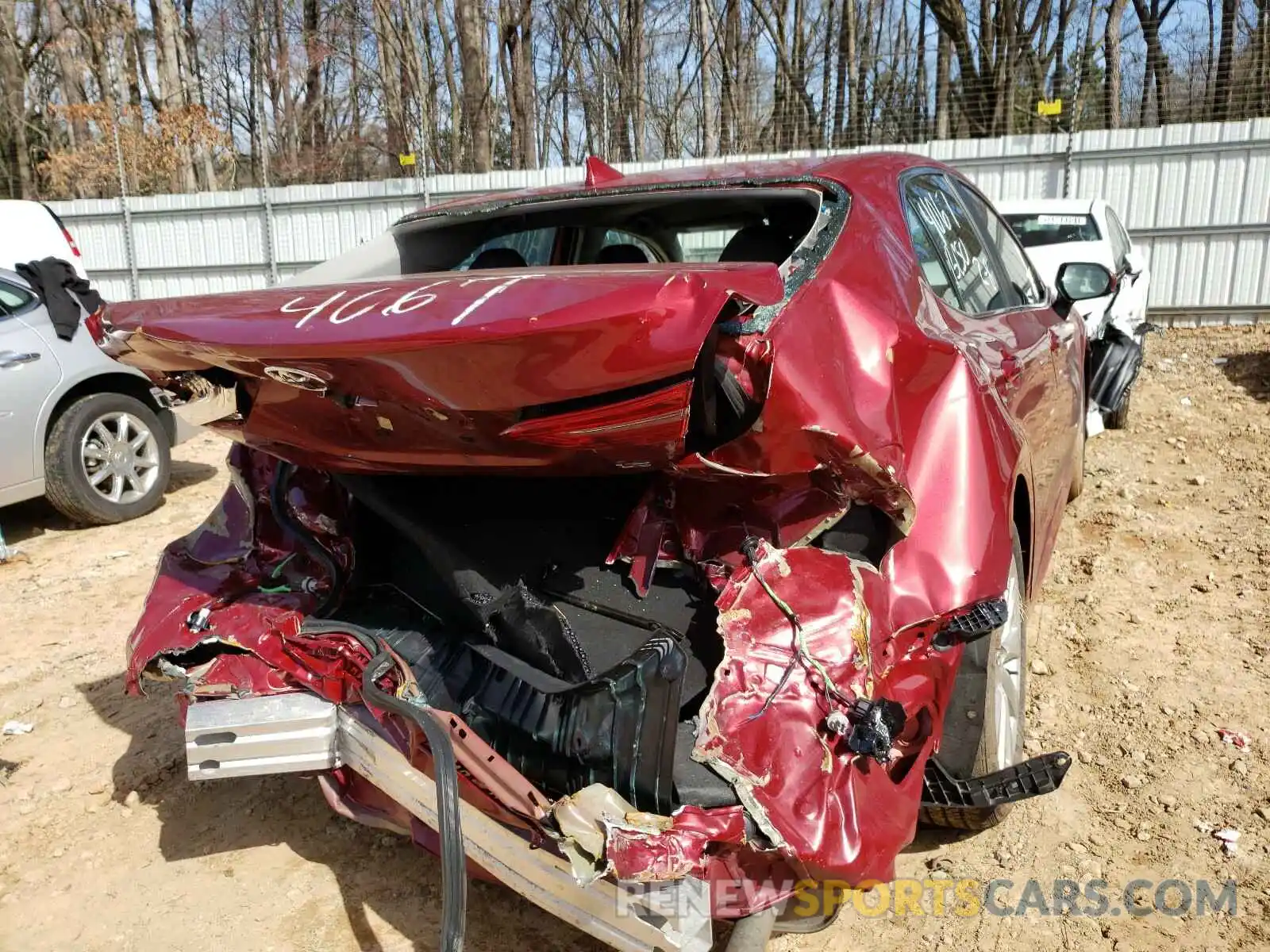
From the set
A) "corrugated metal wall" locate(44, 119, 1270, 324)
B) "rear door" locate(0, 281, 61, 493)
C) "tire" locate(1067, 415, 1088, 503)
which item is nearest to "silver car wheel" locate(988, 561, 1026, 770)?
Result: "tire" locate(1067, 415, 1088, 503)

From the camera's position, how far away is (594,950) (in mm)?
2158

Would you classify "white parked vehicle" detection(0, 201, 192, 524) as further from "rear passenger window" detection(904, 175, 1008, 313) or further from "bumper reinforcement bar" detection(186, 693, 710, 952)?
"rear passenger window" detection(904, 175, 1008, 313)

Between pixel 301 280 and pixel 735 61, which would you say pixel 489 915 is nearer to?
pixel 301 280

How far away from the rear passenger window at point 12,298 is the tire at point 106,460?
60 centimetres

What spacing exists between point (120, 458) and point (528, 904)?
4.53 m

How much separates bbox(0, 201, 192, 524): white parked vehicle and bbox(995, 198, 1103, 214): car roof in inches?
257

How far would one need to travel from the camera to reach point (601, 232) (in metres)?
3.21

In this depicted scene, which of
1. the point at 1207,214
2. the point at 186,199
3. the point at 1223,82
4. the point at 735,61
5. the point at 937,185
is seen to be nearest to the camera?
the point at 937,185

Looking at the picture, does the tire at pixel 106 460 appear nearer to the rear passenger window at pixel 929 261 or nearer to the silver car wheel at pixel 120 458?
the silver car wheel at pixel 120 458

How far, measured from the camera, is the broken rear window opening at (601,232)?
2.50m

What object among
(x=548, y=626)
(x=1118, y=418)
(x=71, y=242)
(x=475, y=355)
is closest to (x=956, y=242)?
(x=548, y=626)

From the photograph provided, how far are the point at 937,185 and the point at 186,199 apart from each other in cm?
1391

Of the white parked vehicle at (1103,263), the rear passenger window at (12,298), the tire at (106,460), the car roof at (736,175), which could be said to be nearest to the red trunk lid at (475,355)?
the car roof at (736,175)

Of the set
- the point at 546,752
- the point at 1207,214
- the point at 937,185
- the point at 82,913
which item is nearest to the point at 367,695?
the point at 546,752
